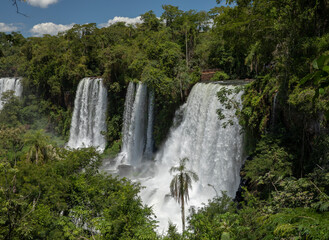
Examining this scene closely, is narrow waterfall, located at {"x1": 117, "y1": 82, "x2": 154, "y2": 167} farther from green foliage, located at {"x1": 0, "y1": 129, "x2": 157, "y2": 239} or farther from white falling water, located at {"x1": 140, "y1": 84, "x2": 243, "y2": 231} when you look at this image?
green foliage, located at {"x1": 0, "y1": 129, "x2": 157, "y2": 239}

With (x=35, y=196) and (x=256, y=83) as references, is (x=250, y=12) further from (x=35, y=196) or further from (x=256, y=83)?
(x=35, y=196)

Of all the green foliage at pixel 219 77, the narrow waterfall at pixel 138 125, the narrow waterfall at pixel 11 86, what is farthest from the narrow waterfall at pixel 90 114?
the narrow waterfall at pixel 11 86

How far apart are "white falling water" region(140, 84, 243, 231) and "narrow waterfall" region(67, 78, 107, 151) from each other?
11678 millimetres

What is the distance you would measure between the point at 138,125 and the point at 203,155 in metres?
9.55

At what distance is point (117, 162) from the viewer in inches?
1030

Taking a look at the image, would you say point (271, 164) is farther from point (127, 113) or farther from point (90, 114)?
point (90, 114)

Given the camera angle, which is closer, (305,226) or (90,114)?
(305,226)

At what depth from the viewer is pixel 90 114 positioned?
31.0 meters

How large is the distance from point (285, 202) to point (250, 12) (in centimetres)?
1007

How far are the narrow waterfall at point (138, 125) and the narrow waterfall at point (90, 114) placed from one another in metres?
4.57

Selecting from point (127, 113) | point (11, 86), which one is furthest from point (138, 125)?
point (11, 86)

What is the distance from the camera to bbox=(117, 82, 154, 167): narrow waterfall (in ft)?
81.2

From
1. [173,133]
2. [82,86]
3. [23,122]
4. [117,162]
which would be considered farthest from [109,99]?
[23,122]

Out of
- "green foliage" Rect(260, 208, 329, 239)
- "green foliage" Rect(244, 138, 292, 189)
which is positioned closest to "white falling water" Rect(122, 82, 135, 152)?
"green foliage" Rect(244, 138, 292, 189)
